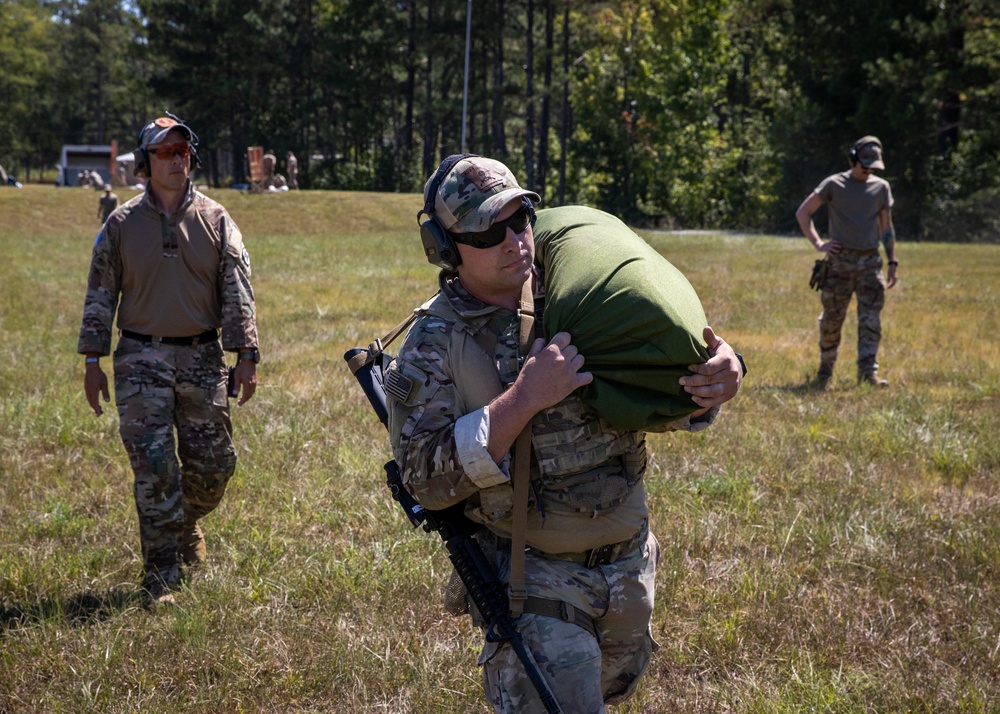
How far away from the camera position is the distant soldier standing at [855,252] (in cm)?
938

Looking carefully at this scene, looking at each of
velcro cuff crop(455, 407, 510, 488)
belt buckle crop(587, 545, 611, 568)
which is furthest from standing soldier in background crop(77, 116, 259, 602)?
velcro cuff crop(455, 407, 510, 488)

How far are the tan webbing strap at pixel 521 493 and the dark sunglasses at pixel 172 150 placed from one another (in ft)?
9.63

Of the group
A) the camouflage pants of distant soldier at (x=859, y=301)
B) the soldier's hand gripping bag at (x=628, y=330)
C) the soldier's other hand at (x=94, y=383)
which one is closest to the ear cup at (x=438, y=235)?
the soldier's hand gripping bag at (x=628, y=330)

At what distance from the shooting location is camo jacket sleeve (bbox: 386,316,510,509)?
2414mm

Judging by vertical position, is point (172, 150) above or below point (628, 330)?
above

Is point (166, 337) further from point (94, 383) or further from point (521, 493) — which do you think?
point (521, 493)

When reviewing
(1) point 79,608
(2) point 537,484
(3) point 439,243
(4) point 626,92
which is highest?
(4) point 626,92

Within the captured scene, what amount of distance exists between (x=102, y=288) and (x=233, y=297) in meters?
0.63

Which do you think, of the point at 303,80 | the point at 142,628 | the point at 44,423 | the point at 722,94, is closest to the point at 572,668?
the point at 142,628

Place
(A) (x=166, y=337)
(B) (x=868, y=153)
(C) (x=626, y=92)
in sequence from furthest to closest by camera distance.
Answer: (C) (x=626, y=92), (B) (x=868, y=153), (A) (x=166, y=337)

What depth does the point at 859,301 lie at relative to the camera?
969cm

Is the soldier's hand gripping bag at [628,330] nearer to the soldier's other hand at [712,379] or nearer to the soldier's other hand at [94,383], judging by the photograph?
the soldier's other hand at [712,379]

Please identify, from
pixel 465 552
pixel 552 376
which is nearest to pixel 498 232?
pixel 552 376

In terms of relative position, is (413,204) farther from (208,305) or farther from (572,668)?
(572,668)
